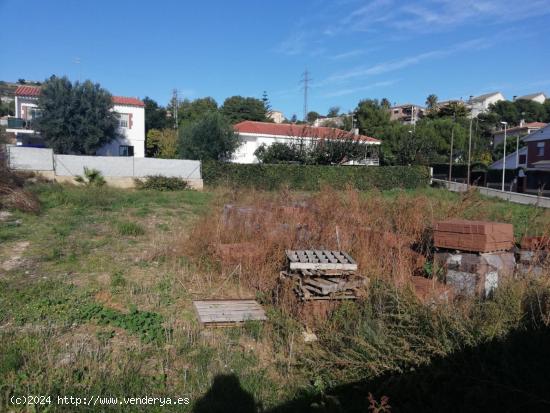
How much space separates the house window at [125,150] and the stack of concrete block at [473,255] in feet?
119

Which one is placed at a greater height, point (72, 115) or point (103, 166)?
point (72, 115)

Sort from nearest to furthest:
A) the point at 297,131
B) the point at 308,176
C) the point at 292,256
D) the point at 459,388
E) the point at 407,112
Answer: the point at 459,388 → the point at 292,256 → the point at 308,176 → the point at 297,131 → the point at 407,112

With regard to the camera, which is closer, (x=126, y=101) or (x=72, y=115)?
(x=72, y=115)

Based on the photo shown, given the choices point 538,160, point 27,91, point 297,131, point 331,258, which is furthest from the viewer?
point 538,160

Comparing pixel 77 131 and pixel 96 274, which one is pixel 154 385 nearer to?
pixel 96 274

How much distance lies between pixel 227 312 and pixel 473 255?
3018 mm

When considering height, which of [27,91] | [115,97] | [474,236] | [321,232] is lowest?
[321,232]

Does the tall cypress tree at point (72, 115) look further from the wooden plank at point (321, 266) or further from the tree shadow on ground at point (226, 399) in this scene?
the tree shadow on ground at point (226, 399)

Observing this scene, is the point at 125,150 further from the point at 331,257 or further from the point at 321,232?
the point at 331,257

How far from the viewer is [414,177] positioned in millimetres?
31859

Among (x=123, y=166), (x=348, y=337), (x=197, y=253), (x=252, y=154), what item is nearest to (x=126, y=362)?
(x=348, y=337)

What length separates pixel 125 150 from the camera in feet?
126

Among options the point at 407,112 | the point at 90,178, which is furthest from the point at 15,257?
the point at 407,112

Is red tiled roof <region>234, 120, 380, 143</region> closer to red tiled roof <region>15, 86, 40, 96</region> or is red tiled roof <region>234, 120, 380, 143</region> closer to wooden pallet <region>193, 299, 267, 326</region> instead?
red tiled roof <region>15, 86, 40, 96</region>
